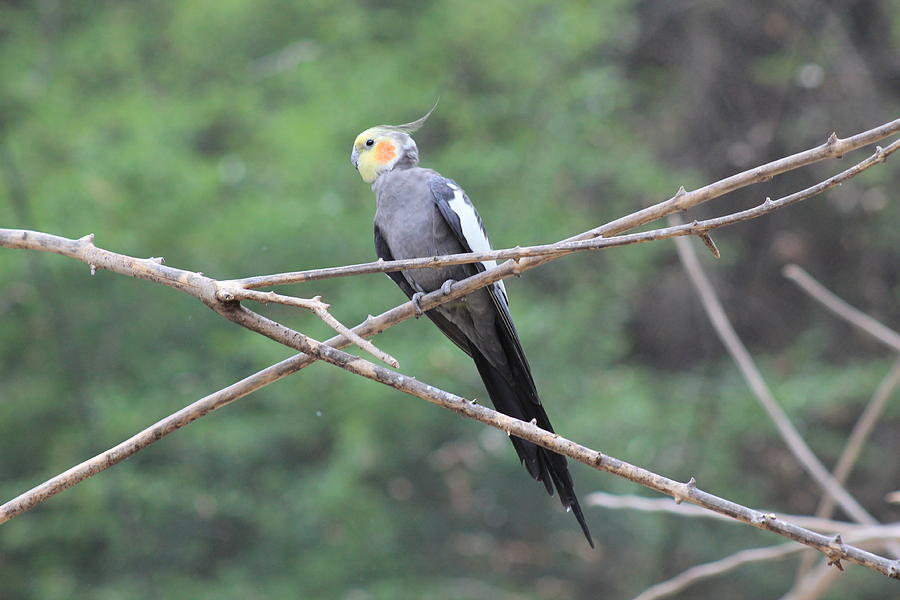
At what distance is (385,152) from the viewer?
260 cm

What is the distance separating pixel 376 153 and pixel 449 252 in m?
0.41

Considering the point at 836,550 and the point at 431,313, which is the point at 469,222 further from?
the point at 836,550

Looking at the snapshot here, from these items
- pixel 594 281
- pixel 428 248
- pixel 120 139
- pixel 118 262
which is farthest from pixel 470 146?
pixel 118 262

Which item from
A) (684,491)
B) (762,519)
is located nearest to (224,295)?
(684,491)

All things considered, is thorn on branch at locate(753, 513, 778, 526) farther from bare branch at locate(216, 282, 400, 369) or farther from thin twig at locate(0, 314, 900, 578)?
bare branch at locate(216, 282, 400, 369)

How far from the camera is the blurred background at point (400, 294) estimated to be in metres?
4.86

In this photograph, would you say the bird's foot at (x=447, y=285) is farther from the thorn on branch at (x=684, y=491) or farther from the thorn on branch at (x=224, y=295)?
the thorn on branch at (x=684, y=491)

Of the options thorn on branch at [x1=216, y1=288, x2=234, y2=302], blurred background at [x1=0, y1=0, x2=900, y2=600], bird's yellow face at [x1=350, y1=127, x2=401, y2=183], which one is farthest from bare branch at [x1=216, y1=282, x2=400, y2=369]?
blurred background at [x1=0, y1=0, x2=900, y2=600]

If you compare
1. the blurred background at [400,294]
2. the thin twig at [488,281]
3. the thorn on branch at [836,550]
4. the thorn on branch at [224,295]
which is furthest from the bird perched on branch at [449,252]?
the blurred background at [400,294]

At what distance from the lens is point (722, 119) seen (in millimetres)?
6484

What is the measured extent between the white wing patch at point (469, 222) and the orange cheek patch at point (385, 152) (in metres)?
0.26

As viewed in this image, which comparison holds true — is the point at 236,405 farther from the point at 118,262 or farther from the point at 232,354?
the point at 118,262

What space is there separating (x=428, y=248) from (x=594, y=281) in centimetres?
363

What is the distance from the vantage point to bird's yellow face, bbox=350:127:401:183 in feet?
8.52
